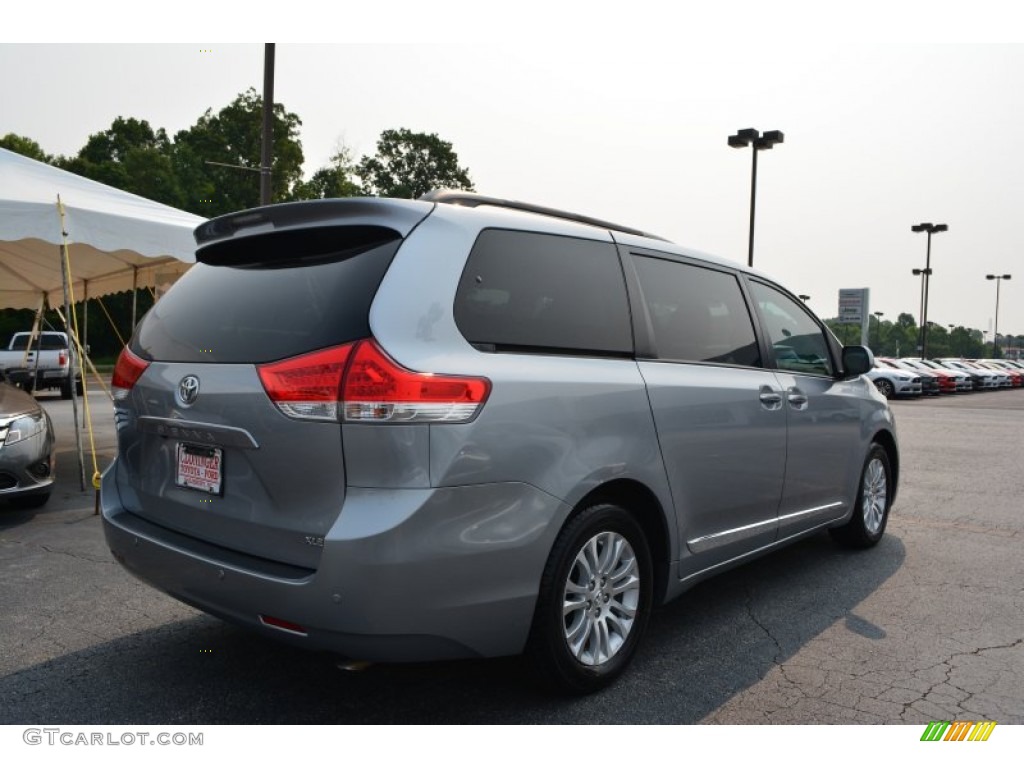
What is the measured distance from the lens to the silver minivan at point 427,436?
2.46m

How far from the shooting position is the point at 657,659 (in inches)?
138

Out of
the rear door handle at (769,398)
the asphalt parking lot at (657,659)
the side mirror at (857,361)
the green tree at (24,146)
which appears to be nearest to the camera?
the asphalt parking lot at (657,659)

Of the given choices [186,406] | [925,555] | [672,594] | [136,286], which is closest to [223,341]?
[186,406]

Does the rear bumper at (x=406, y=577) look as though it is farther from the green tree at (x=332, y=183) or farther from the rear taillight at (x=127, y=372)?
the green tree at (x=332, y=183)

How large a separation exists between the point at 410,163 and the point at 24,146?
26940 millimetres

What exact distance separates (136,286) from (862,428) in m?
8.42

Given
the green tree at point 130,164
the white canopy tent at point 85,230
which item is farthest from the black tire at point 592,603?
the green tree at point 130,164

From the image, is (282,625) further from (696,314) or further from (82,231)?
(82,231)

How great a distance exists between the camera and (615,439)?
304cm

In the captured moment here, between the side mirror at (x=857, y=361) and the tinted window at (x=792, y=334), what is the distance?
19 centimetres


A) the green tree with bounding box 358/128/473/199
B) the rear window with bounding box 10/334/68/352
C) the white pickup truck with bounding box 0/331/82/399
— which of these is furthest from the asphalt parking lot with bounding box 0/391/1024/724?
the green tree with bounding box 358/128/473/199

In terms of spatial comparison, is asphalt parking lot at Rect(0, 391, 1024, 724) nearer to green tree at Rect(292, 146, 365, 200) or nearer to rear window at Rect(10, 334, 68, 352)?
rear window at Rect(10, 334, 68, 352)

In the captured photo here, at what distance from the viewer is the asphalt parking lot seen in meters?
2.98

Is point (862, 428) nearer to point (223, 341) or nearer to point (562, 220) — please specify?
point (562, 220)
